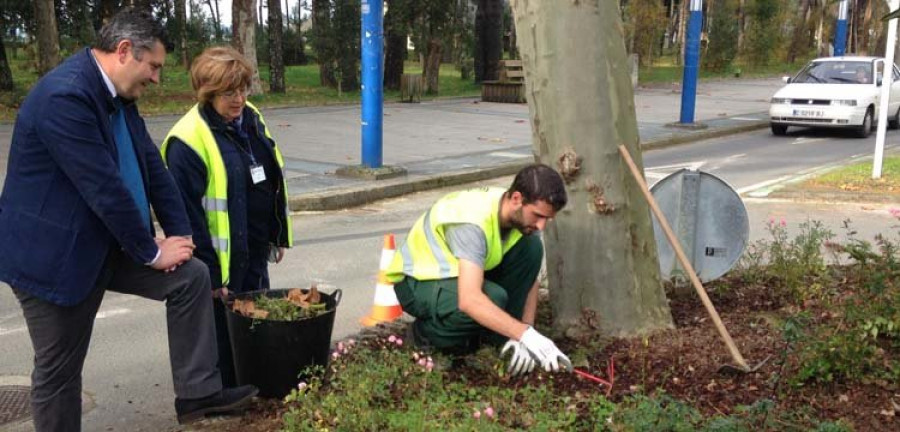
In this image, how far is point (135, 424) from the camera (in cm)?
402

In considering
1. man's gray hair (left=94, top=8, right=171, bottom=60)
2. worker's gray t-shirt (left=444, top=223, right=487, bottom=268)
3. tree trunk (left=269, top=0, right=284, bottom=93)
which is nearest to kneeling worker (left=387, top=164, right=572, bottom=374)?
worker's gray t-shirt (left=444, top=223, right=487, bottom=268)

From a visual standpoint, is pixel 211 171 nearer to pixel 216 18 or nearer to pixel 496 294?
pixel 496 294

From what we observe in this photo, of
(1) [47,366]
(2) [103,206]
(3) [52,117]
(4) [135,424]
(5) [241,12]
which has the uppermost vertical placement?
(5) [241,12]

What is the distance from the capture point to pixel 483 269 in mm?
3750

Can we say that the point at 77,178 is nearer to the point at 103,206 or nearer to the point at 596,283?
the point at 103,206

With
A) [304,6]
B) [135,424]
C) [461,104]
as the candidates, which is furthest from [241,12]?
[135,424]

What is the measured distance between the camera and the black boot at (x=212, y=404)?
353cm

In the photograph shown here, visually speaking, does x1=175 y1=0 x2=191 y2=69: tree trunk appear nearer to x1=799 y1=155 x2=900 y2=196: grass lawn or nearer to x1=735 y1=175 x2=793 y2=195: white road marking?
x1=735 y1=175 x2=793 y2=195: white road marking

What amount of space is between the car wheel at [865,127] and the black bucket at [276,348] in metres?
15.6

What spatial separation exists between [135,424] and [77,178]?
5.14 ft

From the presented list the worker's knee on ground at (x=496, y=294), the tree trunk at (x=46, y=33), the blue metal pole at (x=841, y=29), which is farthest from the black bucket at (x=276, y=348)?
the blue metal pole at (x=841, y=29)

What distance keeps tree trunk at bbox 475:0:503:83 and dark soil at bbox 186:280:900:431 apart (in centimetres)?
2376

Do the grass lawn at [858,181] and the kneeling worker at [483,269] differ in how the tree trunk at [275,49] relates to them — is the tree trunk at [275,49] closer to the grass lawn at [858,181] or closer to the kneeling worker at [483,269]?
the grass lawn at [858,181]

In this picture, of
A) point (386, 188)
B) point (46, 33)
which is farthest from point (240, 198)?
point (46, 33)
